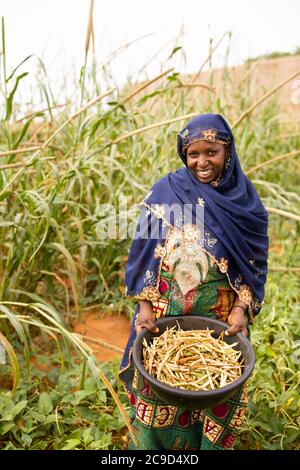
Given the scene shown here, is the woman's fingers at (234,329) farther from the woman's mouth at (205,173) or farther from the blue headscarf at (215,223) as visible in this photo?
the woman's mouth at (205,173)

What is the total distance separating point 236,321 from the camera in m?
1.40

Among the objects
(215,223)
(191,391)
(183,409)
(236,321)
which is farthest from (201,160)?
(183,409)

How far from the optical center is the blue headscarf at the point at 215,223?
4.47 feet

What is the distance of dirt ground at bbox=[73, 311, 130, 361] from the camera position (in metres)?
2.32

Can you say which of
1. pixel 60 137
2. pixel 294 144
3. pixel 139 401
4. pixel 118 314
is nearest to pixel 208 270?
pixel 139 401

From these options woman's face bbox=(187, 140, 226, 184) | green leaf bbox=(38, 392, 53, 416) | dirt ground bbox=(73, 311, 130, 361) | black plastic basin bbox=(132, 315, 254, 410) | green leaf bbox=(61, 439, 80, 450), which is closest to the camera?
black plastic basin bbox=(132, 315, 254, 410)

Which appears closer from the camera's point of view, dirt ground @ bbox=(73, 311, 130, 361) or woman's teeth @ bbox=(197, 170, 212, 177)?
woman's teeth @ bbox=(197, 170, 212, 177)

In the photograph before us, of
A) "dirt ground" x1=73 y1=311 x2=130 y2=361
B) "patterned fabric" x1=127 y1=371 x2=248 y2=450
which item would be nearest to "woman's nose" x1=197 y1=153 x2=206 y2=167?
"patterned fabric" x1=127 y1=371 x2=248 y2=450

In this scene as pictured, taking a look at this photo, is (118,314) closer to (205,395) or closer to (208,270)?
(208,270)

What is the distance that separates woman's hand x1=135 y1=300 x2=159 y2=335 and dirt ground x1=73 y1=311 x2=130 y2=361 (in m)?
0.89

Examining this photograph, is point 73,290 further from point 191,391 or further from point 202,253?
point 191,391

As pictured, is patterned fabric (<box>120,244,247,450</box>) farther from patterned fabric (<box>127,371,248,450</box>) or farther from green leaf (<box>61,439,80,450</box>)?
green leaf (<box>61,439,80,450</box>)

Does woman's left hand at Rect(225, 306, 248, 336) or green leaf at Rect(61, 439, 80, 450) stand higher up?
woman's left hand at Rect(225, 306, 248, 336)

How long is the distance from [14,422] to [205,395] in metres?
0.92
